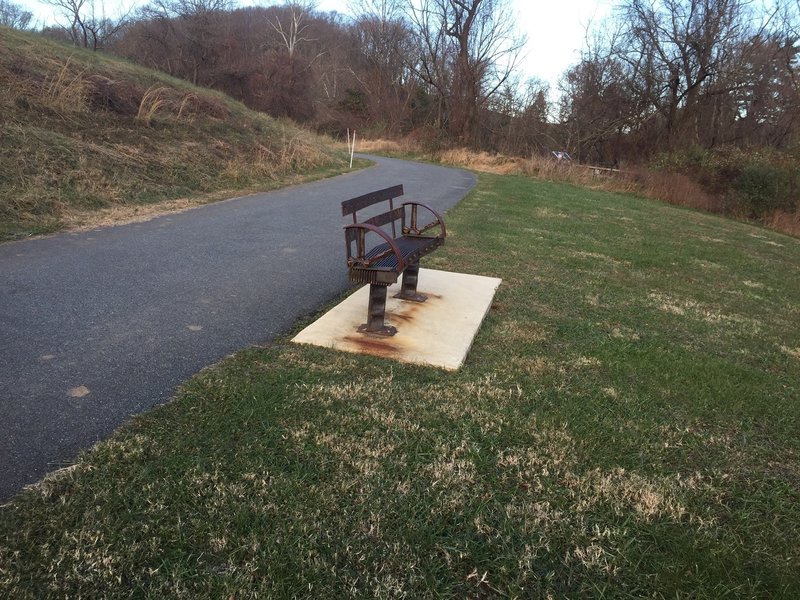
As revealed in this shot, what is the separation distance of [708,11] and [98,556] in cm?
3550

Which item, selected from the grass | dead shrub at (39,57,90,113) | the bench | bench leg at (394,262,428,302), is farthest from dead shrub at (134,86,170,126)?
the grass

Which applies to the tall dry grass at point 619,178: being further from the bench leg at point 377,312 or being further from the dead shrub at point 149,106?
the bench leg at point 377,312

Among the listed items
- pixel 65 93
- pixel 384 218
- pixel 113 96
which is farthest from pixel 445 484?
pixel 113 96

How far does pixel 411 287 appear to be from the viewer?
17.2 feet

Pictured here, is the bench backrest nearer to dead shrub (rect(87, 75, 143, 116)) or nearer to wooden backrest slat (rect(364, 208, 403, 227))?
wooden backrest slat (rect(364, 208, 403, 227))

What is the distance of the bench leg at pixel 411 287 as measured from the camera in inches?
204

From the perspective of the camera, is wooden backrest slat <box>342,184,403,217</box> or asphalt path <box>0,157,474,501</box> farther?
wooden backrest slat <box>342,184,403,217</box>

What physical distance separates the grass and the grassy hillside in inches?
223

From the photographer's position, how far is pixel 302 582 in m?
2.02

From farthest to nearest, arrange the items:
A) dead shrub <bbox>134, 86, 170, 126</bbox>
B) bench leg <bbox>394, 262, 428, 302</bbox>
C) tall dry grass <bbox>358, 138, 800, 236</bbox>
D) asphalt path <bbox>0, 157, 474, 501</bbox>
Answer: tall dry grass <bbox>358, 138, 800, 236</bbox> → dead shrub <bbox>134, 86, 170, 126</bbox> → bench leg <bbox>394, 262, 428, 302</bbox> → asphalt path <bbox>0, 157, 474, 501</bbox>

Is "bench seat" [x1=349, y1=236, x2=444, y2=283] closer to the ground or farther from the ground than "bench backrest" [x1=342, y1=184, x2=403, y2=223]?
closer to the ground

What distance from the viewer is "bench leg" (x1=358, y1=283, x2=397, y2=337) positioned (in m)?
4.36

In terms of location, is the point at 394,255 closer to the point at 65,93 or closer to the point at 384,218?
the point at 384,218

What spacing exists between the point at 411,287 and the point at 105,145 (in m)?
9.09
